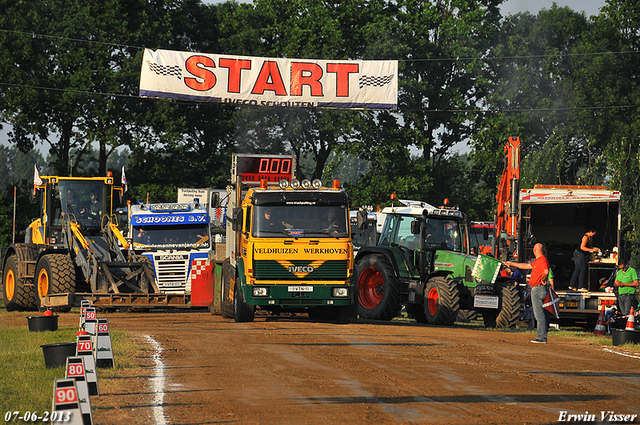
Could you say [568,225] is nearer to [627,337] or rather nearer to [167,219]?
[627,337]

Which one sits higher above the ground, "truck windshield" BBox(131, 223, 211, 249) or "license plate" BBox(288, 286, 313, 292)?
"truck windshield" BBox(131, 223, 211, 249)

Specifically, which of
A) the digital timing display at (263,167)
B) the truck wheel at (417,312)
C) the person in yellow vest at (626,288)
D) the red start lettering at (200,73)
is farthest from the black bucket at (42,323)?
the red start lettering at (200,73)

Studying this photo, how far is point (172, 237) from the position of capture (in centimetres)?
2503

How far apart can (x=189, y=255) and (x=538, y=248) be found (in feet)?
35.1

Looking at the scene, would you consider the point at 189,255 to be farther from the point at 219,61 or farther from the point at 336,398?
the point at 336,398

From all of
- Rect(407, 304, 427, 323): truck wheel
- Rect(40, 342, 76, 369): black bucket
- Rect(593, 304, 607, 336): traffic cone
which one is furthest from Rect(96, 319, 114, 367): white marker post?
Rect(593, 304, 607, 336): traffic cone

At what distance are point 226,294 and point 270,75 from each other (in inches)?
593

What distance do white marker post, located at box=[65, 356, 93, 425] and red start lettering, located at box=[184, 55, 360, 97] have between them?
26.5 metres

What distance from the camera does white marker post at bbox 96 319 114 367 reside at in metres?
11.9

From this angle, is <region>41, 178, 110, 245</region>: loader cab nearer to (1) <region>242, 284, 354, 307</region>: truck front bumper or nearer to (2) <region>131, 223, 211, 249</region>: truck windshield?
(2) <region>131, 223, 211, 249</region>: truck windshield

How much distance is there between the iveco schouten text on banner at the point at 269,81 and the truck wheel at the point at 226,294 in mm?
13487

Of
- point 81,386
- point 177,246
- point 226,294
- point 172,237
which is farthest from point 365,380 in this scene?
point 172,237

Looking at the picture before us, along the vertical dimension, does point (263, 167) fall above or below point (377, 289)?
above

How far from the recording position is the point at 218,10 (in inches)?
2174
